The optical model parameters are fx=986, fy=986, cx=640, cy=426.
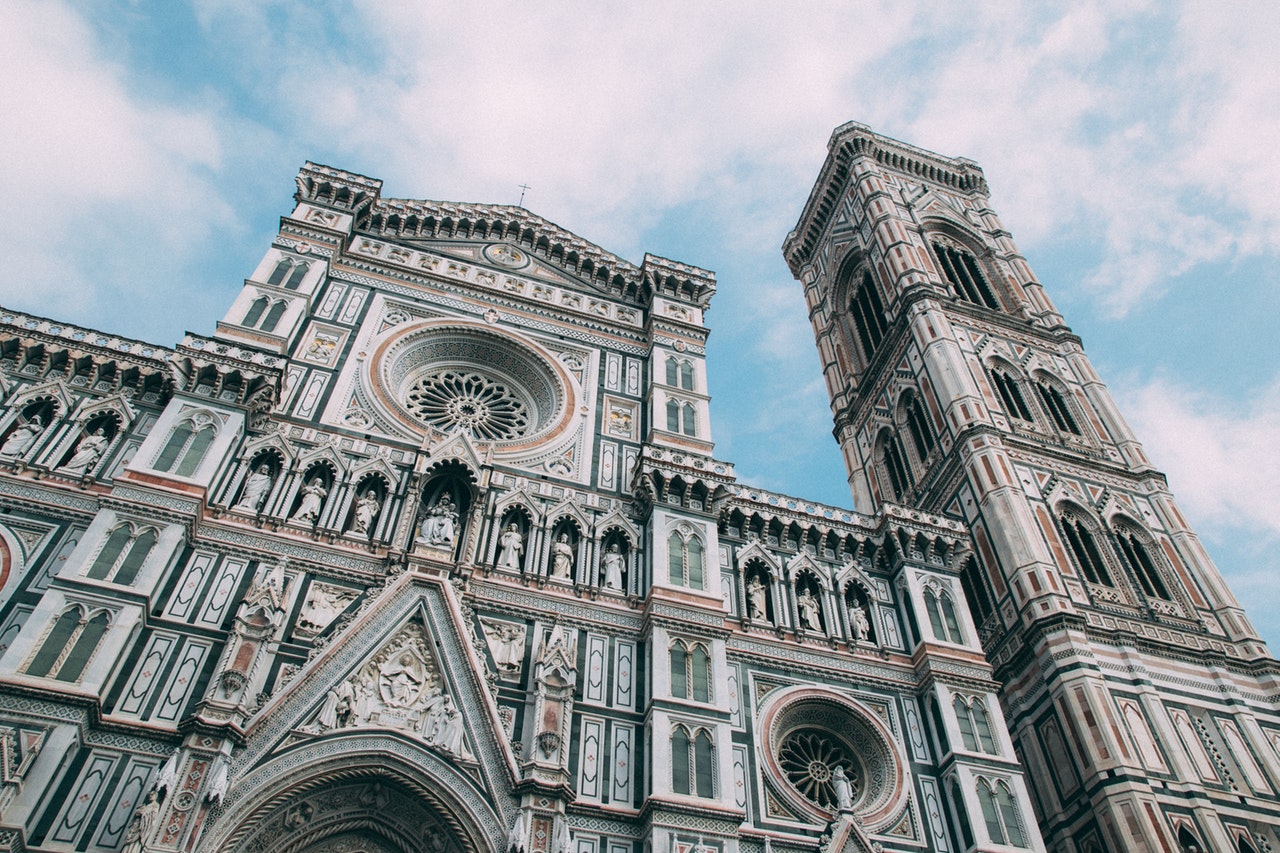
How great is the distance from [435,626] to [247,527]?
327 centimetres

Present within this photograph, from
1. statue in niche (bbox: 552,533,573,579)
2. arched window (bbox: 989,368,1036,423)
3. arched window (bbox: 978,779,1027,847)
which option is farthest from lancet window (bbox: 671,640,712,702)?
arched window (bbox: 989,368,1036,423)

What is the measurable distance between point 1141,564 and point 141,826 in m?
19.5

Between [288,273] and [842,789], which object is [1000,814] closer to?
[842,789]

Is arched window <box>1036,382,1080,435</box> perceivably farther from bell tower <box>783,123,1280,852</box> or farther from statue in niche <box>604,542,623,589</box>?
statue in niche <box>604,542,623,589</box>

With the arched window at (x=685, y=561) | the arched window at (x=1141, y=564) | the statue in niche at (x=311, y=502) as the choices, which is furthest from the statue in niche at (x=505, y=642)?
the arched window at (x=1141, y=564)

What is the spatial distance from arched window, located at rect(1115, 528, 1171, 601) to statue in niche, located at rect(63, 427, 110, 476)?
19.8 m

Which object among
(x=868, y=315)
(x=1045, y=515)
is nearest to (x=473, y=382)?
(x=1045, y=515)

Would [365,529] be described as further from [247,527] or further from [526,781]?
[526,781]

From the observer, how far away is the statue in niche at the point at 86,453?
1466cm

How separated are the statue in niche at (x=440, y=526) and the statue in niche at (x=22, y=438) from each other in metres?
5.95

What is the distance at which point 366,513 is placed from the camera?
1547 cm

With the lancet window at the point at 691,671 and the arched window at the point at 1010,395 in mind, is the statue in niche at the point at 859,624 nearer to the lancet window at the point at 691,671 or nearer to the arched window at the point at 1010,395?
the lancet window at the point at 691,671

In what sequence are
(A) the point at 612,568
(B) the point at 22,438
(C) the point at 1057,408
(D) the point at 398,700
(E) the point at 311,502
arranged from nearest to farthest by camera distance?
(D) the point at 398,700
(B) the point at 22,438
(E) the point at 311,502
(A) the point at 612,568
(C) the point at 1057,408

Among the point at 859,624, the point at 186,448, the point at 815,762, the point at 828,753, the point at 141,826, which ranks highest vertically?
the point at 186,448
